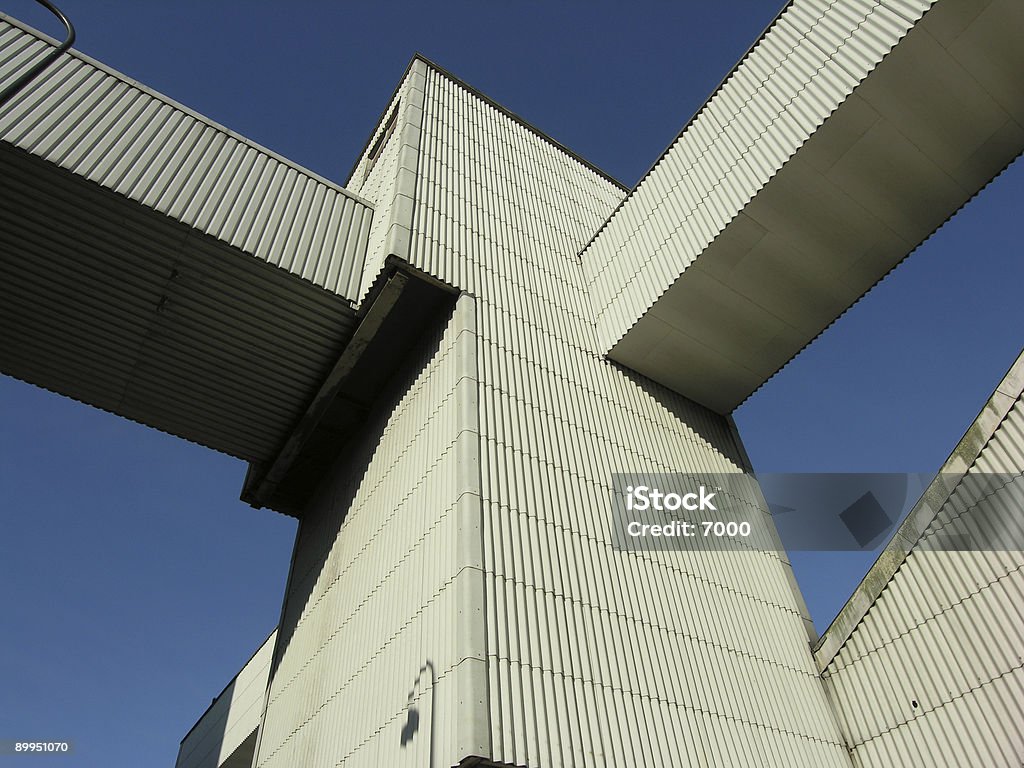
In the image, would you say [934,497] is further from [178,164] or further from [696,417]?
[178,164]

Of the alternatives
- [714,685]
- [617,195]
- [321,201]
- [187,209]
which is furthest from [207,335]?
[617,195]

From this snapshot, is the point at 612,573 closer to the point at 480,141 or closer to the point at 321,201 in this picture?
the point at 321,201

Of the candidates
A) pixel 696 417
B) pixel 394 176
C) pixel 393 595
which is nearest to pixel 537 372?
pixel 393 595

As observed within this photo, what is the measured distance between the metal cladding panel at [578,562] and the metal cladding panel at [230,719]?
12.0m

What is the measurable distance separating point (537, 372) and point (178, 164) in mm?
8040

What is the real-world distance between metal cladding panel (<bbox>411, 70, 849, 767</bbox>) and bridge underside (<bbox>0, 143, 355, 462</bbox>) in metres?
3.54

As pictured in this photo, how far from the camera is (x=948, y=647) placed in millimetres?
10914

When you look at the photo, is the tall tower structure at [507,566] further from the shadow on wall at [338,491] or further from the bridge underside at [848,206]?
the bridge underside at [848,206]

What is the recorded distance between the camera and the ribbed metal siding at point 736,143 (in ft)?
40.2

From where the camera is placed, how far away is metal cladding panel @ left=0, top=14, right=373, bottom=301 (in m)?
11.6

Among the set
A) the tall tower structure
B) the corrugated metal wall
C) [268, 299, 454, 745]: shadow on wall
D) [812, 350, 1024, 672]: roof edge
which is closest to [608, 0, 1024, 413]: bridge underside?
the tall tower structure

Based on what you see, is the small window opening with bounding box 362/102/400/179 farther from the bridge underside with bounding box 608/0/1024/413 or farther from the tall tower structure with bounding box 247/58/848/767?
the bridge underside with bounding box 608/0/1024/413

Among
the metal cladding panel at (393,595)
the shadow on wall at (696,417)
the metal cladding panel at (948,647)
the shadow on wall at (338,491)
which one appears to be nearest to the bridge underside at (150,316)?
the shadow on wall at (338,491)

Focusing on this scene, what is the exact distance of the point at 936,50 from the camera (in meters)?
11.4
